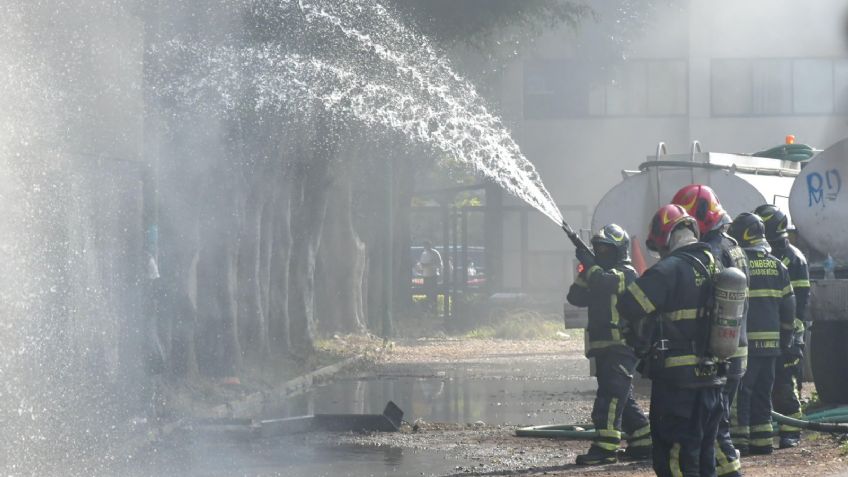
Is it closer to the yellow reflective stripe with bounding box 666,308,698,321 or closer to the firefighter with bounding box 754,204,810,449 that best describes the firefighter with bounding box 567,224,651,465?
the firefighter with bounding box 754,204,810,449

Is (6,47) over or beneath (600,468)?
over

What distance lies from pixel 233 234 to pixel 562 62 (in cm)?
2509

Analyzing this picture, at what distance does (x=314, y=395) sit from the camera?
1556 cm

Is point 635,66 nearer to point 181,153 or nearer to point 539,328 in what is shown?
point 539,328

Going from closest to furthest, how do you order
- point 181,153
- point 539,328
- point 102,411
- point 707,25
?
1. point 102,411
2. point 181,153
3. point 539,328
4. point 707,25

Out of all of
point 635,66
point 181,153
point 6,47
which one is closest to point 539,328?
point 181,153

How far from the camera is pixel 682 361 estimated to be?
282 inches

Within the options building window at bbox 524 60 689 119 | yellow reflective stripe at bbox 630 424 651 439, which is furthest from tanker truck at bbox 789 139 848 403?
building window at bbox 524 60 689 119

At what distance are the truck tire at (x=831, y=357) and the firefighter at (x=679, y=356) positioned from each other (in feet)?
17.4

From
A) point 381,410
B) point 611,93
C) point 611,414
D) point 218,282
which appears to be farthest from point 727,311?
point 611,93

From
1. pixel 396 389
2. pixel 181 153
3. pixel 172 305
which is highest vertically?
pixel 181 153

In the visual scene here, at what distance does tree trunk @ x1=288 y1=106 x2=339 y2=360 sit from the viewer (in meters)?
18.6

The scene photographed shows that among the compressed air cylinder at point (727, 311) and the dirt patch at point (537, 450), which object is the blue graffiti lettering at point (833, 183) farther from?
the compressed air cylinder at point (727, 311)

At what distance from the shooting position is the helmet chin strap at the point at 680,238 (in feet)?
24.1
